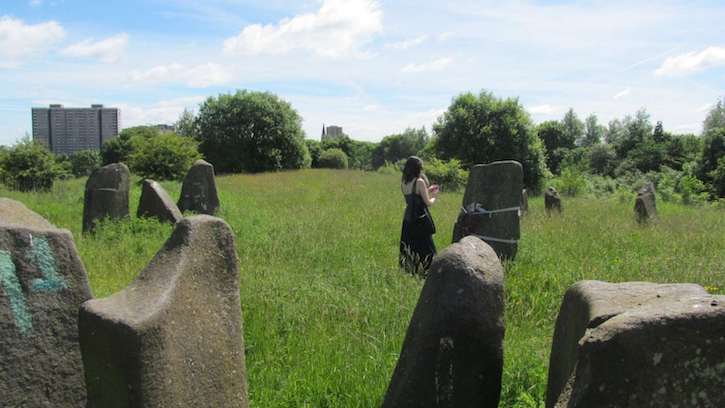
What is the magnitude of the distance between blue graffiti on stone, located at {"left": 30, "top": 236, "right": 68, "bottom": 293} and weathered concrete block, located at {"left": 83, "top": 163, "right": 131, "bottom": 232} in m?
8.45

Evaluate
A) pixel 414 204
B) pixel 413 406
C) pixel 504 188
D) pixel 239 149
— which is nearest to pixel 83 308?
pixel 413 406

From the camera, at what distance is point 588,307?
3.00 meters

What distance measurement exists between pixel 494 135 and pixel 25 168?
842 inches

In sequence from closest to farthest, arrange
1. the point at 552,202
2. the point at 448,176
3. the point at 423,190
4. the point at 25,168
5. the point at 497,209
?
the point at 423,190
the point at 497,209
the point at 552,202
the point at 25,168
the point at 448,176

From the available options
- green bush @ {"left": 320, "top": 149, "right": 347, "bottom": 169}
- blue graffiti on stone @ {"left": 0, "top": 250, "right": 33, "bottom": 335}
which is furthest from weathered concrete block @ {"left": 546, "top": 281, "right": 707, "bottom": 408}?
green bush @ {"left": 320, "top": 149, "right": 347, "bottom": 169}

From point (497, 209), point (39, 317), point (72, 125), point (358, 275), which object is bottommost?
point (358, 275)

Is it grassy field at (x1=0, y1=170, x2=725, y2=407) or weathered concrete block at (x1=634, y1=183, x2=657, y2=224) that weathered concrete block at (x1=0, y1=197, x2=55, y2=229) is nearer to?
grassy field at (x1=0, y1=170, x2=725, y2=407)

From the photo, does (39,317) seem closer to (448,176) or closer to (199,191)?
(199,191)

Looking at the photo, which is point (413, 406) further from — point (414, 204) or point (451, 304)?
point (414, 204)

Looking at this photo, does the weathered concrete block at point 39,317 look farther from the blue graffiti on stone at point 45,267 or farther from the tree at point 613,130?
the tree at point 613,130

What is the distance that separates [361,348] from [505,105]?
1138 inches

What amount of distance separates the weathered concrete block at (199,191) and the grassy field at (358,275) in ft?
2.09

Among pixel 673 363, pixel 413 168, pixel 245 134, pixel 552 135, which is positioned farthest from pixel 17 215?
pixel 552 135

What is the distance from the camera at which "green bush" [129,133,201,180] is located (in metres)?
27.5
